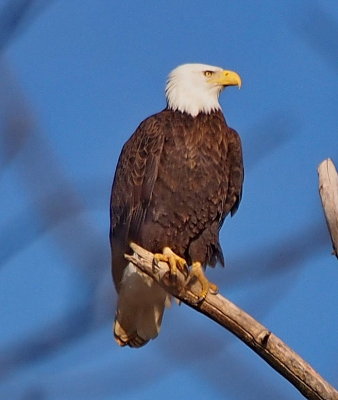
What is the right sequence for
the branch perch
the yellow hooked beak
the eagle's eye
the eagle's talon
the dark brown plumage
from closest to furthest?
1. the branch perch
2. the eagle's talon
3. the dark brown plumage
4. the yellow hooked beak
5. the eagle's eye

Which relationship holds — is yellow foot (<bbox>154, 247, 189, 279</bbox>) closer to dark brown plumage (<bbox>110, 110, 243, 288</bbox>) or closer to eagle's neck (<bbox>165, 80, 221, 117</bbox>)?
dark brown plumage (<bbox>110, 110, 243, 288</bbox>)

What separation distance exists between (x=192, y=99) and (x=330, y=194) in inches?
92.4

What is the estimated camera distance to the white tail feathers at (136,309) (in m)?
5.48

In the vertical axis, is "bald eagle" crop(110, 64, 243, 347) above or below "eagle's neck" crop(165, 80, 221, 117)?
below

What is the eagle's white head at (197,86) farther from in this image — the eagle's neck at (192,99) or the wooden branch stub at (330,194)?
the wooden branch stub at (330,194)

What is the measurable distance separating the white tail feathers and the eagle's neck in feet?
3.35

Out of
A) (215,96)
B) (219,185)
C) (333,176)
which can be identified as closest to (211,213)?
(219,185)

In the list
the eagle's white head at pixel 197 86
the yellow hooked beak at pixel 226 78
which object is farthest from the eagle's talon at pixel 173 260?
the yellow hooked beak at pixel 226 78

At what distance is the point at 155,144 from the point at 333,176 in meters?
1.82

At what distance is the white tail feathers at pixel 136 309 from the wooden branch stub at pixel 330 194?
189cm

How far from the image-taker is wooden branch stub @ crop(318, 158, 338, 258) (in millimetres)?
3641

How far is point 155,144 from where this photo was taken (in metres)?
5.44

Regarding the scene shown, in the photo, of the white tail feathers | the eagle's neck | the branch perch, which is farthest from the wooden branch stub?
the eagle's neck

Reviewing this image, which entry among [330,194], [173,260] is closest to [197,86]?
[173,260]
